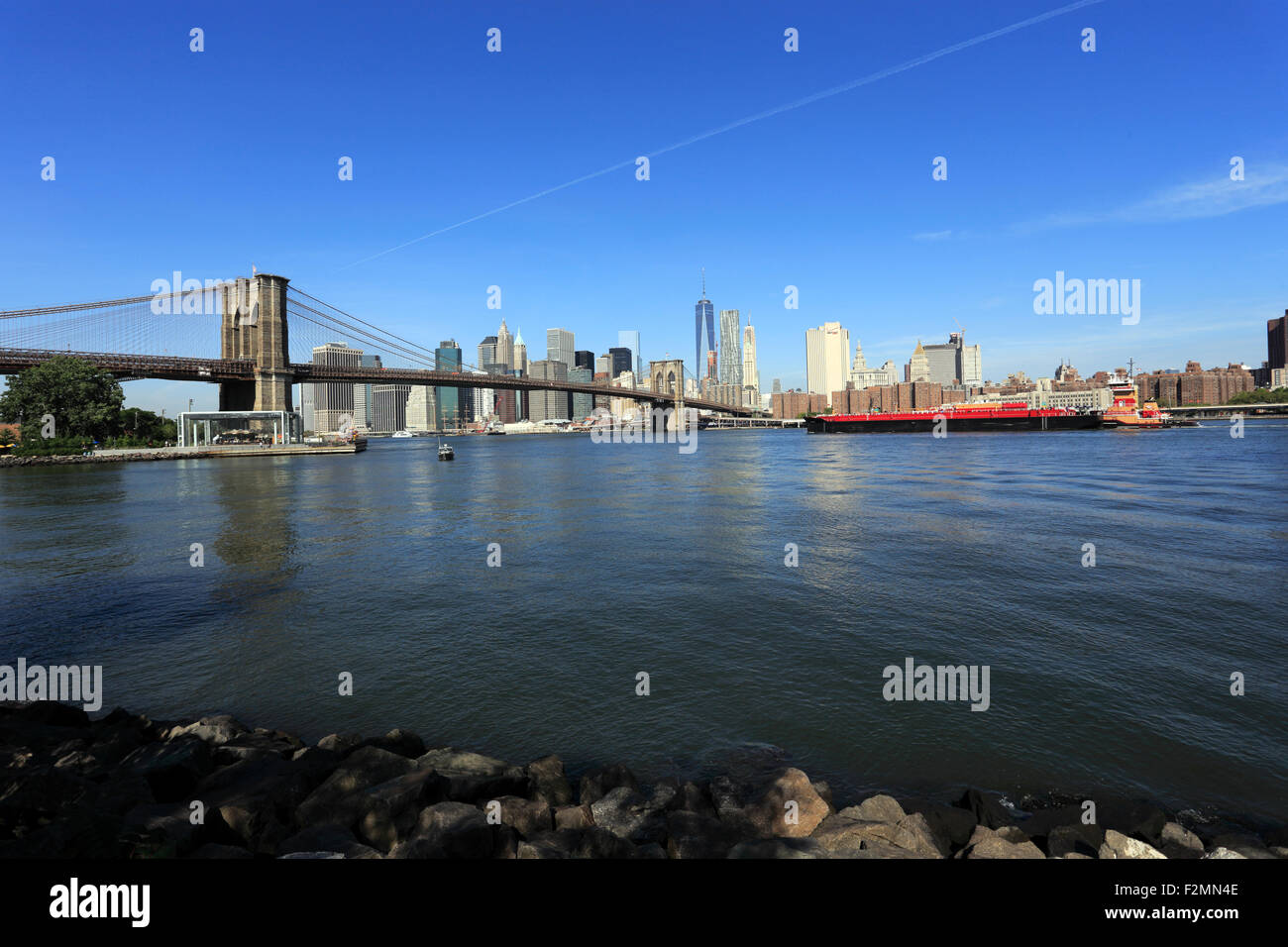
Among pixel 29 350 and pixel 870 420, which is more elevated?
pixel 29 350

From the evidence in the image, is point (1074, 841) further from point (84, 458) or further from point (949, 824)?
point (84, 458)

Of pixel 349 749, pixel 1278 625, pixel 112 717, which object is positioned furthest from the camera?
pixel 1278 625

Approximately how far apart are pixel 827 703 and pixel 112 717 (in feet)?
32.1

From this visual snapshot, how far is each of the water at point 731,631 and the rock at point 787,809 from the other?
124cm

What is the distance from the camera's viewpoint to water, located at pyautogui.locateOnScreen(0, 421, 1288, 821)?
827 cm

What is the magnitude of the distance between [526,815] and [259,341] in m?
94.2

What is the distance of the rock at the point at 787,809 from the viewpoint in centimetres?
609

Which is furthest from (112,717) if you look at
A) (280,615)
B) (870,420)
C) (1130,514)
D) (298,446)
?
(870,420)

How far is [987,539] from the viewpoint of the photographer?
21.2 m

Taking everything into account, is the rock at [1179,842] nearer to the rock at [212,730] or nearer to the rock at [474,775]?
the rock at [474,775]

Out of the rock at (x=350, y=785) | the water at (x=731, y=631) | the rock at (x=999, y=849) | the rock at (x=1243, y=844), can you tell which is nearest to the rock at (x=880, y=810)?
the rock at (x=999, y=849)

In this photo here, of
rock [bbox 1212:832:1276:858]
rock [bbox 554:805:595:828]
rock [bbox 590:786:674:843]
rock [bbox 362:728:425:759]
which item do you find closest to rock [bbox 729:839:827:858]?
rock [bbox 590:786:674:843]

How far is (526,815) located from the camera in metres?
6.12
